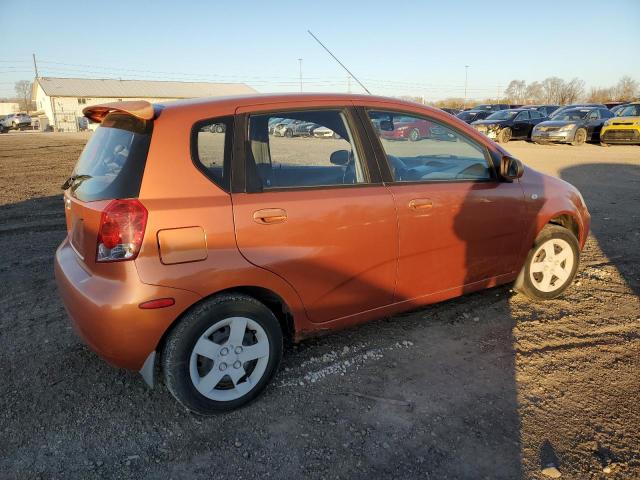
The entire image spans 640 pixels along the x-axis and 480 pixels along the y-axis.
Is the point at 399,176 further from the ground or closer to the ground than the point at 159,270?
further from the ground

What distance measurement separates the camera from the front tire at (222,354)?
8.45 ft

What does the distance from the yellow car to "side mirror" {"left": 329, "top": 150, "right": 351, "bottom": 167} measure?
18.7m

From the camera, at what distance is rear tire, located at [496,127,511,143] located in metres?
21.6

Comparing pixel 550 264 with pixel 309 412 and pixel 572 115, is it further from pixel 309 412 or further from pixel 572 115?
pixel 572 115

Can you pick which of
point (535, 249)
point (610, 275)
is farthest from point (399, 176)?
point (610, 275)

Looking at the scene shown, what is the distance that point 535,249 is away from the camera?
405cm

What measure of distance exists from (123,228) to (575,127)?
20866 mm

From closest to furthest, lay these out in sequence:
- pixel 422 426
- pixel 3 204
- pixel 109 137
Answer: pixel 422 426
pixel 109 137
pixel 3 204

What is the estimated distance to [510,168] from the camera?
3643mm

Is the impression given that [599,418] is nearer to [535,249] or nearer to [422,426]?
[422,426]

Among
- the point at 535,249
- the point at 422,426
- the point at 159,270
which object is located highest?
the point at 159,270

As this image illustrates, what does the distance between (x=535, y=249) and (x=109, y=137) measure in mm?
3397

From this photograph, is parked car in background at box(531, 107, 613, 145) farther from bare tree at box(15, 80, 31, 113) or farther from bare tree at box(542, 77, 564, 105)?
bare tree at box(15, 80, 31, 113)

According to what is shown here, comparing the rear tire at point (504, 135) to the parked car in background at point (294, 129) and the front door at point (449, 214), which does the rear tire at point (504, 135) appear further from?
the parked car in background at point (294, 129)
